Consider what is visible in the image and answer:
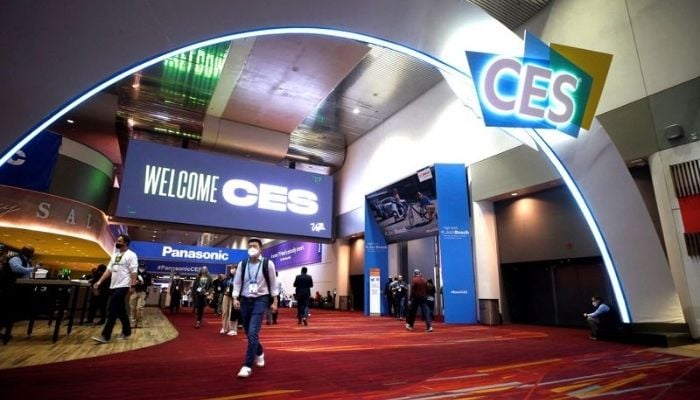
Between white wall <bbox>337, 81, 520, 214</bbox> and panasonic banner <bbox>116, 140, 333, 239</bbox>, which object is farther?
panasonic banner <bbox>116, 140, 333, 239</bbox>

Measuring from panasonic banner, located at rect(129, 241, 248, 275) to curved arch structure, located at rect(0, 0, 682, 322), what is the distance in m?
14.6

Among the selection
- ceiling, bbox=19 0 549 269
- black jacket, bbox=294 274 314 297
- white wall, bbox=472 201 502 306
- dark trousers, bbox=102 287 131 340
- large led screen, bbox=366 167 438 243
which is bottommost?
dark trousers, bbox=102 287 131 340

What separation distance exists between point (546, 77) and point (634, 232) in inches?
122

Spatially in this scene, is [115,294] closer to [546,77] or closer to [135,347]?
[135,347]

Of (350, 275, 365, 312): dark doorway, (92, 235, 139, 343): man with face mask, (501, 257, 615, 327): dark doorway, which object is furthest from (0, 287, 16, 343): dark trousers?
Result: (350, 275, 365, 312): dark doorway

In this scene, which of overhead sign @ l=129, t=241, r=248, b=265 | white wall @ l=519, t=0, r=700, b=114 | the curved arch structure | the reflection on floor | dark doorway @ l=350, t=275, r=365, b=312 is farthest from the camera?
dark doorway @ l=350, t=275, r=365, b=312

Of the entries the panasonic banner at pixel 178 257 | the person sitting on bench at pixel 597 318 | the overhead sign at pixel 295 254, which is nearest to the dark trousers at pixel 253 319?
the person sitting on bench at pixel 597 318

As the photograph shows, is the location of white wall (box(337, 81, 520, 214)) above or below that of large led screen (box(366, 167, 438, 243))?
above

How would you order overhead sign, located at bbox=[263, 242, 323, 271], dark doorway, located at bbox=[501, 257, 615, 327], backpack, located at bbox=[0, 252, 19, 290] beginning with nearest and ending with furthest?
backpack, located at bbox=[0, 252, 19, 290] < dark doorway, located at bbox=[501, 257, 615, 327] < overhead sign, located at bbox=[263, 242, 323, 271]

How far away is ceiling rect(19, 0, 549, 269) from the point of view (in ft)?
35.5

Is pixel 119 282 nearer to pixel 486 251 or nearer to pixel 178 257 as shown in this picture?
pixel 486 251

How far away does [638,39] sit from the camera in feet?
24.8

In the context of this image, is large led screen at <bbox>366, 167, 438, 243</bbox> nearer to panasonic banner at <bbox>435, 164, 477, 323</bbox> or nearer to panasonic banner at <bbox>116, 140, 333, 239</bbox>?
panasonic banner at <bbox>435, 164, 477, 323</bbox>

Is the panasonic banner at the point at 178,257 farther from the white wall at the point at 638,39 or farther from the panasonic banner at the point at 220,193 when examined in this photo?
the white wall at the point at 638,39
